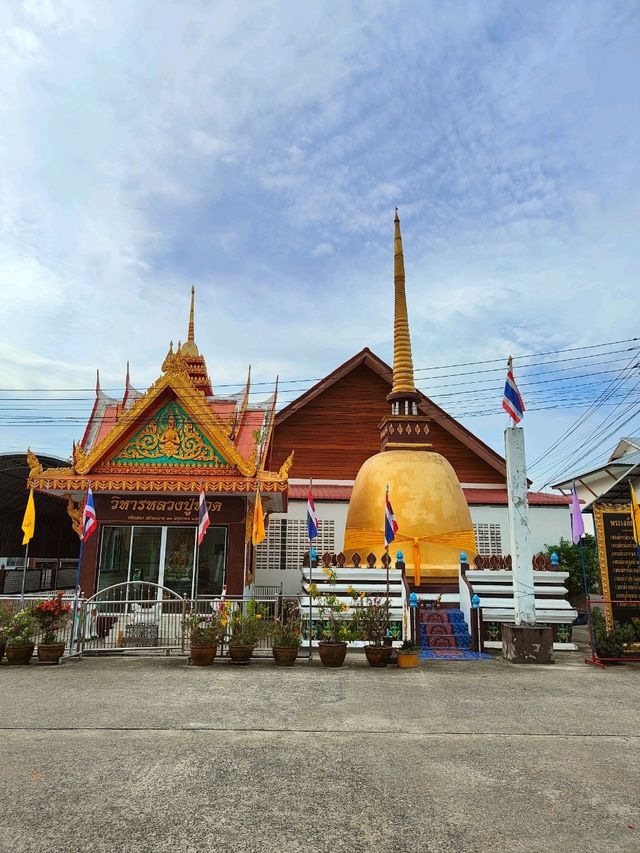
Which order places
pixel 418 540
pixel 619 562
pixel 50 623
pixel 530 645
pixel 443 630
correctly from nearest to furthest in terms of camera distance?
pixel 50 623 < pixel 530 645 < pixel 619 562 < pixel 443 630 < pixel 418 540

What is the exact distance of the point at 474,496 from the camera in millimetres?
24859

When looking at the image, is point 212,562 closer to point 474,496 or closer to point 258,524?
point 258,524

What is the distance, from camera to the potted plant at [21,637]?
38.8 feet

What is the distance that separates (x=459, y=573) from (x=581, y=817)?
39.8 ft

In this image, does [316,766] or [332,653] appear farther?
[332,653]

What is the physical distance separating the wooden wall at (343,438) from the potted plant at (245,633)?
13.5 metres

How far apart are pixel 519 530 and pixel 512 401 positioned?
285 centimetres

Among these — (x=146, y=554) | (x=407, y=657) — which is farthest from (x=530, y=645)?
(x=146, y=554)

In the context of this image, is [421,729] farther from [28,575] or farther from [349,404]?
[28,575]

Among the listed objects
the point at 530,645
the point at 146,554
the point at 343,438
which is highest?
the point at 343,438

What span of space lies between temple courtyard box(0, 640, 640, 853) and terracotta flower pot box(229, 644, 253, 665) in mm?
1577

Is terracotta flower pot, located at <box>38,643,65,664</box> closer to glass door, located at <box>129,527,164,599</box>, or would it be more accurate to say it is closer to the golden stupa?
glass door, located at <box>129,527,164,599</box>

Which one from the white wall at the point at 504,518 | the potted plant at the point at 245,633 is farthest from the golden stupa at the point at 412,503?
the potted plant at the point at 245,633

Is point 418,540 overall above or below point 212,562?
above
